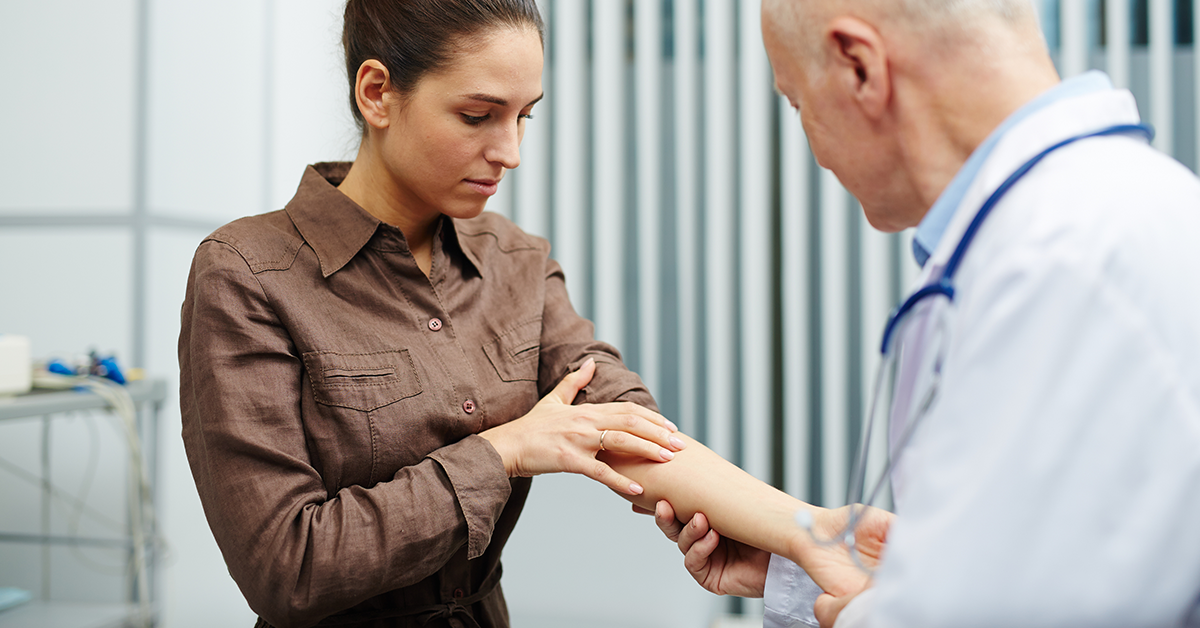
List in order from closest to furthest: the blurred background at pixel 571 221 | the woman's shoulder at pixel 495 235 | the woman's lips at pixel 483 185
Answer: the woman's lips at pixel 483 185 → the woman's shoulder at pixel 495 235 → the blurred background at pixel 571 221

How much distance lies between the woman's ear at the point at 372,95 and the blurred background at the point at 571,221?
1.15 metres

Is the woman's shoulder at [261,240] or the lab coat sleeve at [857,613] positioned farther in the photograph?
the woman's shoulder at [261,240]

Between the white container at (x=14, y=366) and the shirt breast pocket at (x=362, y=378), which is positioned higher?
the shirt breast pocket at (x=362, y=378)

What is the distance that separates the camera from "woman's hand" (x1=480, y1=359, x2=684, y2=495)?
1173mm

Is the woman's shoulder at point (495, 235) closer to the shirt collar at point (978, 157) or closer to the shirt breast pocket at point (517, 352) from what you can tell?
the shirt breast pocket at point (517, 352)

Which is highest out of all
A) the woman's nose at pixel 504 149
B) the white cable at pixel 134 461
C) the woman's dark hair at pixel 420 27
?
the woman's dark hair at pixel 420 27

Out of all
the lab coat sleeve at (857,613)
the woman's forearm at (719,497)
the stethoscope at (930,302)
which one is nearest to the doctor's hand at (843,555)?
the woman's forearm at (719,497)

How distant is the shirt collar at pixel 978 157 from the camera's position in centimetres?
72

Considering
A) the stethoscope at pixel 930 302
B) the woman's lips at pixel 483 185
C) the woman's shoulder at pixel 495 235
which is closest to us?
the stethoscope at pixel 930 302

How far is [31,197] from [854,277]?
2.38m

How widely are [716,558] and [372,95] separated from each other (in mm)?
861

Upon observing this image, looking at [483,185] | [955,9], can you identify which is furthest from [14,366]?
[955,9]

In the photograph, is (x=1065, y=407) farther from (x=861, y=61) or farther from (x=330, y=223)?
(x=330, y=223)

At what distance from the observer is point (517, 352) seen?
1.32m
